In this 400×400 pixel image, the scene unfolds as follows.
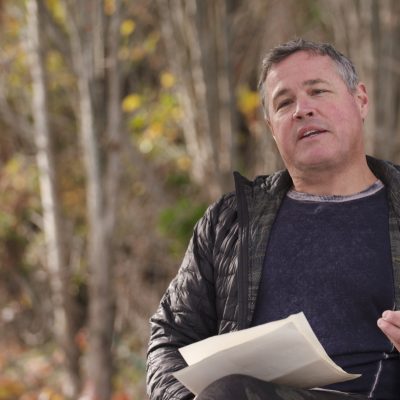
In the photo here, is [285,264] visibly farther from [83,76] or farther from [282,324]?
[83,76]

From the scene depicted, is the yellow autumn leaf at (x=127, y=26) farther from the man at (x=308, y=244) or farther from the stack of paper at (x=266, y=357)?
the stack of paper at (x=266, y=357)

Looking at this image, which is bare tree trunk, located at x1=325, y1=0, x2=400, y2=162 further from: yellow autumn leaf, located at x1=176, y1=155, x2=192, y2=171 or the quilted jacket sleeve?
the quilted jacket sleeve

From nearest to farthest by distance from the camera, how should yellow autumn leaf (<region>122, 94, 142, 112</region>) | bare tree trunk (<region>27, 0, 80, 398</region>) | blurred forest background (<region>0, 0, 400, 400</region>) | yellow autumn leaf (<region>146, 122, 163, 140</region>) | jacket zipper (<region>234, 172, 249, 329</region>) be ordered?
jacket zipper (<region>234, 172, 249, 329</region>) → blurred forest background (<region>0, 0, 400, 400</region>) → bare tree trunk (<region>27, 0, 80, 398</region>) → yellow autumn leaf (<region>122, 94, 142, 112</region>) → yellow autumn leaf (<region>146, 122, 163, 140</region>)

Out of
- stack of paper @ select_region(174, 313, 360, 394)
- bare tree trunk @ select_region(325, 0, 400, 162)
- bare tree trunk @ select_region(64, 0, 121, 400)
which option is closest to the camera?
stack of paper @ select_region(174, 313, 360, 394)

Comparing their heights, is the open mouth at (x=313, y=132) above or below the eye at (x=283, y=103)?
below

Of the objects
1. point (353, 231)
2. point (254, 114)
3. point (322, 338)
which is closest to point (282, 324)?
point (322, 338)

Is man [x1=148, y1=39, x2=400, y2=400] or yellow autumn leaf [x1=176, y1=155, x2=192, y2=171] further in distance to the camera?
yellow autumn leaf [x1=176, y1=155, x2=192, y2=171]

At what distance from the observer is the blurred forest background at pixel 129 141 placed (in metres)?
5.77

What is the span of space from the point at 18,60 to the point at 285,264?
5.33 m

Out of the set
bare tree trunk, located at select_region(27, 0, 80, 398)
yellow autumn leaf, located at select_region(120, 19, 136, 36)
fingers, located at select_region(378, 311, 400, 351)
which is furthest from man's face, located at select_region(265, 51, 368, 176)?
bare tree trunk, located at select_region(27, 0, 80, 398)

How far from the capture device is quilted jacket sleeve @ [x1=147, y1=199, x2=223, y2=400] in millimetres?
2588

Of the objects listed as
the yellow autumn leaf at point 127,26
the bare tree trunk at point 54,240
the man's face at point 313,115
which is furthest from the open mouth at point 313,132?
the bare tree trunk at point 54,240

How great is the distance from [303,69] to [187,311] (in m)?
0.74

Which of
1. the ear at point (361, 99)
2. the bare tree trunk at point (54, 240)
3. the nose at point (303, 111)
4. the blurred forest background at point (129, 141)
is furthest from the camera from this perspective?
the bare tree trunk at point (54, 240)
